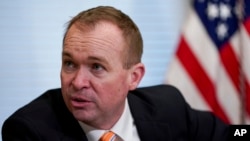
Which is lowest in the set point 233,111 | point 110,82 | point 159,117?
point 233,111

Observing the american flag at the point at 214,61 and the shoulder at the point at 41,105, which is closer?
the shoulder at the point at 41,105

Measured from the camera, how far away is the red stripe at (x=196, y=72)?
8.13 ft

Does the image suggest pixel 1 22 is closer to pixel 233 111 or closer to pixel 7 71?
pixel 7 71

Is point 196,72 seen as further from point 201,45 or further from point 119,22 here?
point 119,22

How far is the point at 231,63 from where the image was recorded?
97.6 inches

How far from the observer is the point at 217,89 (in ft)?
8.24

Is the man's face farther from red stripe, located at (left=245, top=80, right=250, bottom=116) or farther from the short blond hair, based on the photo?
red stripe, located at (left=245, top=80, right=250, bottom=116)

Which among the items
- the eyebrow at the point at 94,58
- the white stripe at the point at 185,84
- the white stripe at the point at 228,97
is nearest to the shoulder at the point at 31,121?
the eyebrow at the point at 94,58

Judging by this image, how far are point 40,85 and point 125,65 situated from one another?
1.22m

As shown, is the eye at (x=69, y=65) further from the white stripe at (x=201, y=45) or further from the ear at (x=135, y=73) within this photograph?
the white stripe at (x=201, y=45)

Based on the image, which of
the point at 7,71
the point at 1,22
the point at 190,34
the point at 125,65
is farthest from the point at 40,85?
the point at 125,65

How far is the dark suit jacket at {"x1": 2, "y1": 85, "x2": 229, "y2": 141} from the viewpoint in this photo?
150 centimetres

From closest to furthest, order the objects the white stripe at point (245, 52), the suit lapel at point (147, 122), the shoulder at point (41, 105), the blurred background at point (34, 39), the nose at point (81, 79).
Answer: the nose at point (81, 79) → the shoulder at point (41, 105) → the suit lapel at point (147, 122) → the white stripe at point (245, 52) → the blurred background at point (34, 39)

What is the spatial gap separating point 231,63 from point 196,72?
184 millimetres
